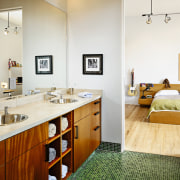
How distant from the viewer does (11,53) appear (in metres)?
2.37

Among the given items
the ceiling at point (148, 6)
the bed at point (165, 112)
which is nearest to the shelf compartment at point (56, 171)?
the bed at point (165, 112)

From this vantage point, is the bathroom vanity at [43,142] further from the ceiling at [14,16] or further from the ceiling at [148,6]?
the ceiling at [148,6]

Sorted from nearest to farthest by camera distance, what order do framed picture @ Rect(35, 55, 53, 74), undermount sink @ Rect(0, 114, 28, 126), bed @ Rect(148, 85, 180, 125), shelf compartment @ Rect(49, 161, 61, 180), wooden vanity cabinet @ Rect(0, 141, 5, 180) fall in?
wooden vanity cabinet @ Rect(0, 141, 5, 180)
undermount sink @ Rect(0, 114, 28, 126)
shelf compartment @ Rect(49, 161, 61, 180)
framed picture @ Rect(35, 55, 53, 74)
bed @ Rect(148, 85, 180, 125)

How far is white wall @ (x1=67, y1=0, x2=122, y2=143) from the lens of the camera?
3170 mm

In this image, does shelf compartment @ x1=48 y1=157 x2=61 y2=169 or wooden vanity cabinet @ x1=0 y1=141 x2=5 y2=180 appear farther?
shelf compartment @ x1=48 y1=157 x2=61 y2=169

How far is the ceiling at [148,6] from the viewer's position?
541cm

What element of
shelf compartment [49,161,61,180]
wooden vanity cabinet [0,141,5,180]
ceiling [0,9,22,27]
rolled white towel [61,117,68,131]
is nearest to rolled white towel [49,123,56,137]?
rolled white towel [61,117,68,131]

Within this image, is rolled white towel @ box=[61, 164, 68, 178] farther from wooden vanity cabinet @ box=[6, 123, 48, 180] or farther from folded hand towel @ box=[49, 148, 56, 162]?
wooden vanity cabinet @ box=[6, 123, 48, 180]

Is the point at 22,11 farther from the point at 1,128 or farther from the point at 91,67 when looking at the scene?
the point at 1,128

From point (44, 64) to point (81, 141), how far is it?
1171 mm

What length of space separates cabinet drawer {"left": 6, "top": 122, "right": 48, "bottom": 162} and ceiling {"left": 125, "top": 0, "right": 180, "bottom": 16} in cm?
452

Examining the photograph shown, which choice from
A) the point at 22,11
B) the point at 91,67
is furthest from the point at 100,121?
the point at 22,11

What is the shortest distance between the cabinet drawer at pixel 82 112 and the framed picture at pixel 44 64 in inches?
31.2

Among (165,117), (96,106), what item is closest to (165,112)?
(165,117)
